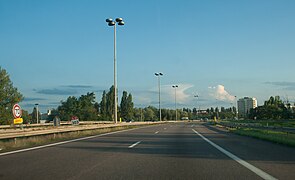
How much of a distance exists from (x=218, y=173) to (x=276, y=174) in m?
1.37

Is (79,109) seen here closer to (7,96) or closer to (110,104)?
(110,104)

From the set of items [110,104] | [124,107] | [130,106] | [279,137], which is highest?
[110,104]

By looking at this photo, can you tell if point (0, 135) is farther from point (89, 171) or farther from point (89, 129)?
point (89, 129)

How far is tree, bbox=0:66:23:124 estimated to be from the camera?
205ft

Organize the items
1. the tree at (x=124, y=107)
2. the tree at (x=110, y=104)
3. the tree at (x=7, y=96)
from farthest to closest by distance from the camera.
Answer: the tree at (x=124, y=107) → the tree at (x=110, y=104) → the tree at (x=7, y=96)

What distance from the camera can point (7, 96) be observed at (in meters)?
63.3

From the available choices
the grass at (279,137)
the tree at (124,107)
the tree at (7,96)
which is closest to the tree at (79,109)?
the tree at (124,107)

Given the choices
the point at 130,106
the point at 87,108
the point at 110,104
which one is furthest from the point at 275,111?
the point at 87,108

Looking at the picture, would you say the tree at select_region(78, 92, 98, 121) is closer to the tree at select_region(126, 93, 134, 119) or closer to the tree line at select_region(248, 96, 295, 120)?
the tree at select_region(126, 93, 134, 119)

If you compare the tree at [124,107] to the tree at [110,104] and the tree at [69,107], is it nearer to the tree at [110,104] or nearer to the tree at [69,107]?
the tree at [110,104]

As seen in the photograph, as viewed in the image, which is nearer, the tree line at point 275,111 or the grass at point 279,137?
the grass at point 279,137

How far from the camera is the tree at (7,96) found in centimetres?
6253

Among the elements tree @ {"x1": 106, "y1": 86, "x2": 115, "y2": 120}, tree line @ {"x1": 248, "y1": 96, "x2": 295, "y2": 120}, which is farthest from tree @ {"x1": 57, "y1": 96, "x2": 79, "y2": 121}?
tree line @ {"x1": 248, "y1": 96, "x2": 295, "y2": 120}

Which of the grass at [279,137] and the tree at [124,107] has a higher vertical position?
the tree at [124,107]
